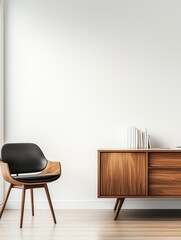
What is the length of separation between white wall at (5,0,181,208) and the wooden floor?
13.5 inches

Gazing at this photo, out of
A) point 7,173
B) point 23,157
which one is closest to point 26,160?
point 23,157

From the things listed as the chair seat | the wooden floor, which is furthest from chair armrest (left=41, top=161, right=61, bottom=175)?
the wooden floor

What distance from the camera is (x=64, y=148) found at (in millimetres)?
4891

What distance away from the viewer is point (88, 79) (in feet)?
16.1

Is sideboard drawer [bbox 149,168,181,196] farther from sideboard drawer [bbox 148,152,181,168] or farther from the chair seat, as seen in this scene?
the chair seat

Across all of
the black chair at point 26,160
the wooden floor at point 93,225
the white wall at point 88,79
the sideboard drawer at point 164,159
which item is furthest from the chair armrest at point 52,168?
the sideboard drawer at point 164,159

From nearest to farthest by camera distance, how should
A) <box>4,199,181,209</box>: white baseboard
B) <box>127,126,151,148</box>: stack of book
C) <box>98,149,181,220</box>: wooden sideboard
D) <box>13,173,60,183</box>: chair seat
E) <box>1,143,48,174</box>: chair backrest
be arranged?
<box>13,173,60,183</box>: chair seat, <box>98,149,181,220</box>: wooden sideboard, <box>1,143,48,174</box>: chair backrest, <box>127,126,151,148</box>: stack of book, <box>4,199,181,209</box>: white baseboard

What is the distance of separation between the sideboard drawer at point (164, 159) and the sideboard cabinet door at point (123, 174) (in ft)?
0.28

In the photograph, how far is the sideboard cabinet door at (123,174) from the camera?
170 inches

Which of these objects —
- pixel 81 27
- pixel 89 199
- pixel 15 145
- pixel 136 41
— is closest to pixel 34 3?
pixel 81 27

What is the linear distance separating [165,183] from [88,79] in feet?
4.93

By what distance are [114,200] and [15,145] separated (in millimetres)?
1314

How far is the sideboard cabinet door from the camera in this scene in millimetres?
4328

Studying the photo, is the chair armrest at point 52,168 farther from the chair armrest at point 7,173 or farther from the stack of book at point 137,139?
the stack of book at point 137,139
